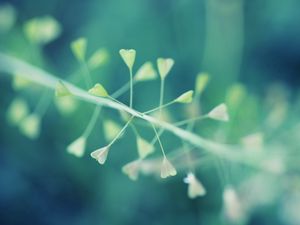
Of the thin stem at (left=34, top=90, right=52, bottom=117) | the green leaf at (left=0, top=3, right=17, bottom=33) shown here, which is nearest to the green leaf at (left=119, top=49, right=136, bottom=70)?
the thin stem at (left=34, top=90, right=52, bottom=117)

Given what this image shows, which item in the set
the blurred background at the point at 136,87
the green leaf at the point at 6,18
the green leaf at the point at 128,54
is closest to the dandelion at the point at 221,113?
the green leaf at the point at 128,54

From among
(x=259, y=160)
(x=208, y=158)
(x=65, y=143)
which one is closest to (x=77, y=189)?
(x=65, y=143)

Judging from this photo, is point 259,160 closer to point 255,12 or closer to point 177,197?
point 177,197

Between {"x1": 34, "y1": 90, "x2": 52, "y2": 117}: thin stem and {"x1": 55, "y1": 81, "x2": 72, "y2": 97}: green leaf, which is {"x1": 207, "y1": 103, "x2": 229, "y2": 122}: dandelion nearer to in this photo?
{"x1": 55, "y1": 81, "x2": 72, "y2": 97}: green leaf

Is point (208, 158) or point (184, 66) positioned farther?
point (184, 66)

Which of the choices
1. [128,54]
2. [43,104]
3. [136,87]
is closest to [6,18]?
[43,104]

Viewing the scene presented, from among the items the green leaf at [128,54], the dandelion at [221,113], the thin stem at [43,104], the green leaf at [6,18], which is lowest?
the green leaf at [128,54]

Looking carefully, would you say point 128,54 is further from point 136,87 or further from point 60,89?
point 136,87

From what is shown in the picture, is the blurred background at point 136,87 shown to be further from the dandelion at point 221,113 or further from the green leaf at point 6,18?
the dandelion at point 221,113
